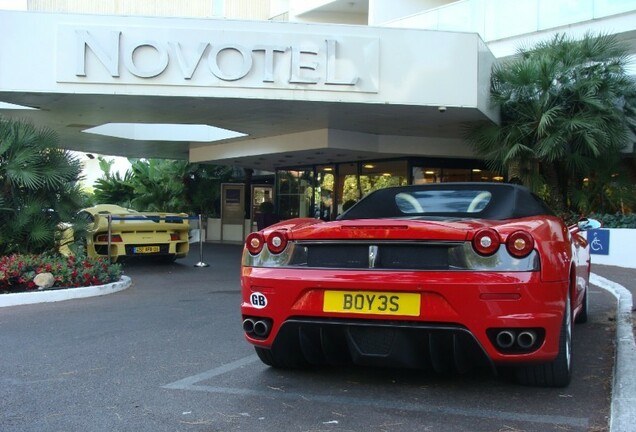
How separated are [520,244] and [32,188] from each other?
8.53 metres

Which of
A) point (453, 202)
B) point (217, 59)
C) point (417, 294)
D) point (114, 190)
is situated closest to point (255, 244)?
point (417, 294)

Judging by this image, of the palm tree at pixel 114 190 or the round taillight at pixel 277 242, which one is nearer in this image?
the round taillight at pixel 277 242

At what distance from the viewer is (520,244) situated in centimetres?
335

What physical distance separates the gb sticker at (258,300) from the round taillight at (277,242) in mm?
300

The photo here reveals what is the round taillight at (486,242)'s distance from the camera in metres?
3.34

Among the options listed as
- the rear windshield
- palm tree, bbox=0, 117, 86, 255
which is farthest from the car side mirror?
palm tree, bbox=0, 117, 86, 255

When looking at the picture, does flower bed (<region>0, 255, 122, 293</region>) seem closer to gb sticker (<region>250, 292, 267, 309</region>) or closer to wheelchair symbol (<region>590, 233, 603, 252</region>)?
gb sticker (<region>250, 292, 267, 309</region>)

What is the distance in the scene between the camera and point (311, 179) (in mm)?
21766

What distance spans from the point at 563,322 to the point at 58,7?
1373 inches

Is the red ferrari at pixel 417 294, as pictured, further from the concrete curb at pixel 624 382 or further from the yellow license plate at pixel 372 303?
the concrete curb at pixel 624 382

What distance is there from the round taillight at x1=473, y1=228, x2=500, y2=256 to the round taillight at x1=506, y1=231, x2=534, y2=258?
0.08m

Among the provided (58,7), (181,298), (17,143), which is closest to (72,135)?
(17,143)

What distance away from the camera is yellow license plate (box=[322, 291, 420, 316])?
338 centimetres

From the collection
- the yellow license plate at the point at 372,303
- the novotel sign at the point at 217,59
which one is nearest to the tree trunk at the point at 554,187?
the novotel sign at the point at 217,59
